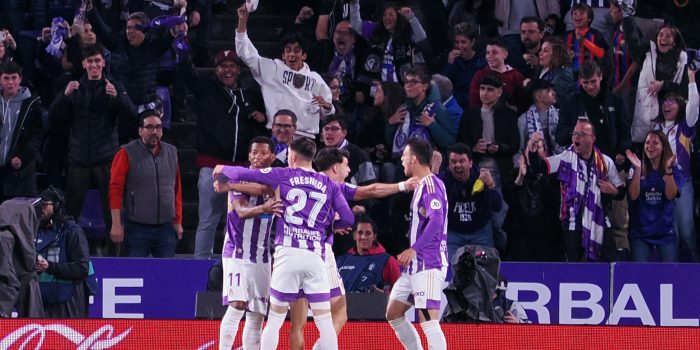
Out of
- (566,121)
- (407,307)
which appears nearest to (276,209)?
(407,307)

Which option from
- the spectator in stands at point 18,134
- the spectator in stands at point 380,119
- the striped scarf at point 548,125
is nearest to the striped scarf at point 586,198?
the striped scarf at point 548,125

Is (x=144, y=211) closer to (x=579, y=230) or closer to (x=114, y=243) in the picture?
(x=114, y=243)

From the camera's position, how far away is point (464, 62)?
17.8m

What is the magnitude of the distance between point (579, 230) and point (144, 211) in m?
4.71

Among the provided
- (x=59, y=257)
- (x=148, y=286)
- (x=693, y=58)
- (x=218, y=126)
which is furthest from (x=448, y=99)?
(x=59, y=257)

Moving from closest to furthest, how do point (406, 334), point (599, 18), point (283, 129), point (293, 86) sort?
1. point (406, 334)
2. point (283, 129)
3. point (293, 86)
4. point (599, 18)

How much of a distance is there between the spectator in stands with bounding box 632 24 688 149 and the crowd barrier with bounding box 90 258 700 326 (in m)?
1.99

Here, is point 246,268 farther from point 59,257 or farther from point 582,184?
point 582,184

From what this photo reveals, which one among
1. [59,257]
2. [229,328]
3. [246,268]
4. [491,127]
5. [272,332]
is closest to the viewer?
[272,332]

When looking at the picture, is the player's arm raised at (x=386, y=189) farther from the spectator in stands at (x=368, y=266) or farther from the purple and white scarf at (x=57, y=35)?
the purple and white scarf at (x=57, y=35)

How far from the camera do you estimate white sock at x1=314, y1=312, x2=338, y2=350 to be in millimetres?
12617

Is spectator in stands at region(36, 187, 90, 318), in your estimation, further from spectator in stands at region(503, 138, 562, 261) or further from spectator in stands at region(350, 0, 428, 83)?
spectator in stands at region(503, 138, 562, 261)

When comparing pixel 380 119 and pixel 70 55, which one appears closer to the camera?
pixel 380 119

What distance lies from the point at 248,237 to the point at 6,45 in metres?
5.46
